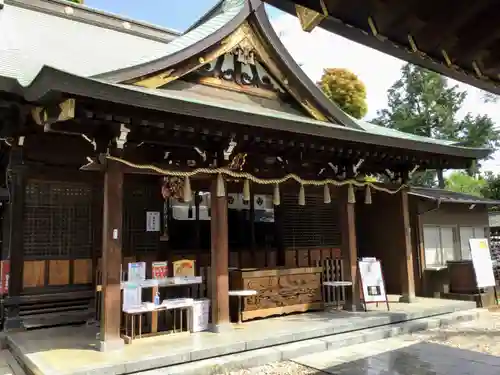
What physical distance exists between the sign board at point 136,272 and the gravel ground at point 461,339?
6.57 ft

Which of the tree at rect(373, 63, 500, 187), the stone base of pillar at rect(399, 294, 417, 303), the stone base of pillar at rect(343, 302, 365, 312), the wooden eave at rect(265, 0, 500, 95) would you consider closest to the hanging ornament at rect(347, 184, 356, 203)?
the stone base of pillar at rect(343, 302, 365, 312)

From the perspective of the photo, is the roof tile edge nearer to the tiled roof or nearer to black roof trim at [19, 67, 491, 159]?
the tiled roof

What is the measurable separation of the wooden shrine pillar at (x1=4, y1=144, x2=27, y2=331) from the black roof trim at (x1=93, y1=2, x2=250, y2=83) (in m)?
2.13

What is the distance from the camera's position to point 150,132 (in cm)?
645

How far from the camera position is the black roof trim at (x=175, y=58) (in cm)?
652

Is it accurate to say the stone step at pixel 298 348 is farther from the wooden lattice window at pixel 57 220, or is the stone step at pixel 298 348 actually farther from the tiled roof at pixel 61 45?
the tiled roof at pixel 61 45

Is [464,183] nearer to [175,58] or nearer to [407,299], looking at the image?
[407,299]

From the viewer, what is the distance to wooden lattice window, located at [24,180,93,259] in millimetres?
7254

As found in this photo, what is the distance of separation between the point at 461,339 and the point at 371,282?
1895 millimetres

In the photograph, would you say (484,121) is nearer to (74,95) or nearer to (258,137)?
(258,137)

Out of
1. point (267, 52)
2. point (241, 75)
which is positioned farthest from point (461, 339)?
point (267, 52)

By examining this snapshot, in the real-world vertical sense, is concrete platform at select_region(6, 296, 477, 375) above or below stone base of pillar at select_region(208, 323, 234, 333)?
below

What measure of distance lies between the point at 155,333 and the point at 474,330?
5.64 m

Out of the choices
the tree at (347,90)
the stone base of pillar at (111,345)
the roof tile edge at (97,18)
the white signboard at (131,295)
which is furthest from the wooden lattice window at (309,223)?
the tree at (347,90)
